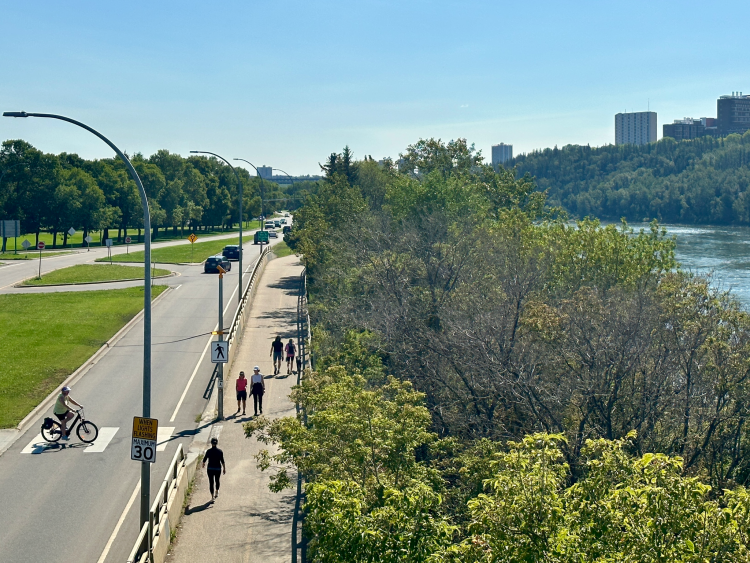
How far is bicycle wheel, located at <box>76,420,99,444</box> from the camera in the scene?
754 inches

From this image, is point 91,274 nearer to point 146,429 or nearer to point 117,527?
point 117,527

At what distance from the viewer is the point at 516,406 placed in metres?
18.5

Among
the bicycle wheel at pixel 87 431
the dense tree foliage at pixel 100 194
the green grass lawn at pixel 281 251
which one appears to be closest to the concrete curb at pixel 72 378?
the bicycle wheel at pixel 87 431

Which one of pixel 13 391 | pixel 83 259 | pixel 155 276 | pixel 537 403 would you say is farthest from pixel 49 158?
pixel 537 403

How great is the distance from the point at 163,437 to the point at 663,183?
159 m

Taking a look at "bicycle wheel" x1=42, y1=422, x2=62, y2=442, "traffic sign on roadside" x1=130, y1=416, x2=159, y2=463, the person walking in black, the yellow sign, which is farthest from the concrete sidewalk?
"bicycle wheel" x1=42, y1=422, x2=62, y2=442

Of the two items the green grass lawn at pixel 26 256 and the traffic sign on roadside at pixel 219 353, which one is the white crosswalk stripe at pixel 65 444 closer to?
the traffic sign on roadside at pixel 219 353

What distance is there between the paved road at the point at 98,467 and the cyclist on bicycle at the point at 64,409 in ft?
1.54

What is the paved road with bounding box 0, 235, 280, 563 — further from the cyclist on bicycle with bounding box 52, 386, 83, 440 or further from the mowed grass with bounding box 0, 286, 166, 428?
the mowed grass with bounding box 0, 286, 166, 428

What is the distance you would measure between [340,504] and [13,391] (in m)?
19.1

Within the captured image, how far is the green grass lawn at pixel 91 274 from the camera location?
51.3 metres

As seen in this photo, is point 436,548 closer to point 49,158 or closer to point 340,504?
point 340,504

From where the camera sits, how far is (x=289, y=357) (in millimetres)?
27250

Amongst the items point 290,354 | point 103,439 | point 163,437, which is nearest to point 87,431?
point 103,439
